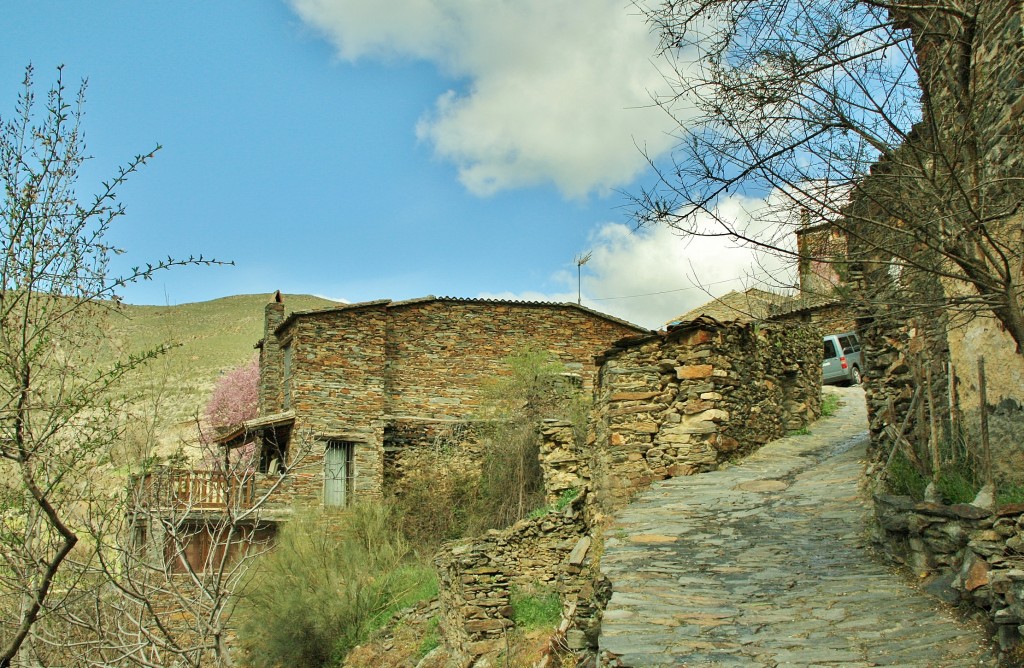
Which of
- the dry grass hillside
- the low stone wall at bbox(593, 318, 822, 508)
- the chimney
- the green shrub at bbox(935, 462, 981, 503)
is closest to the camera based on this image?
Answer: the green shrub at bbox(935, 462, 981, 503)

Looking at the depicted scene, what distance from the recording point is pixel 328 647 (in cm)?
1432

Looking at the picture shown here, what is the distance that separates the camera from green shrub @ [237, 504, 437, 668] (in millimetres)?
14336

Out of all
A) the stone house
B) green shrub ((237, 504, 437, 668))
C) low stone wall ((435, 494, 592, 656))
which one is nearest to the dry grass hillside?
the stone house

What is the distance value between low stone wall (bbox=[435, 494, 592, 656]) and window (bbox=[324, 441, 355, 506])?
8.67 meters

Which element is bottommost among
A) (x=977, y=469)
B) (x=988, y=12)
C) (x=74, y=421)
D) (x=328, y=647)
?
(x=328, y=647)

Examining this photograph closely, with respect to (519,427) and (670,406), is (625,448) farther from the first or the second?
(519,427)

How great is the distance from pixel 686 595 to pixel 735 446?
14.9ft

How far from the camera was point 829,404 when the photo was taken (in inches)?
632

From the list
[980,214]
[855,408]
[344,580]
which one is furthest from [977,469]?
[344,580]

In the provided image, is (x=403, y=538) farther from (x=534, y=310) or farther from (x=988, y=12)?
(x=988, y=12)

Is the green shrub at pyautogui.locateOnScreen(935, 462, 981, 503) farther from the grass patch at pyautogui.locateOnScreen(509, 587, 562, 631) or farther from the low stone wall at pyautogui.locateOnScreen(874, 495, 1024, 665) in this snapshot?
the grass patch at pyautogui.locateOnScreen(509, 587, 562, 631)

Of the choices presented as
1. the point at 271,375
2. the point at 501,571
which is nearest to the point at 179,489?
the point at 501,571

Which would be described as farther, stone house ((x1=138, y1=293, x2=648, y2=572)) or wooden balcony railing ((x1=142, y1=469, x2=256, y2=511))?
stone house ((x1=138, y1=293, x2=648, y2=572))

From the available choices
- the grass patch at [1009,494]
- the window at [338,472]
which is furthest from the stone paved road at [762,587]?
the window at [338,472]
